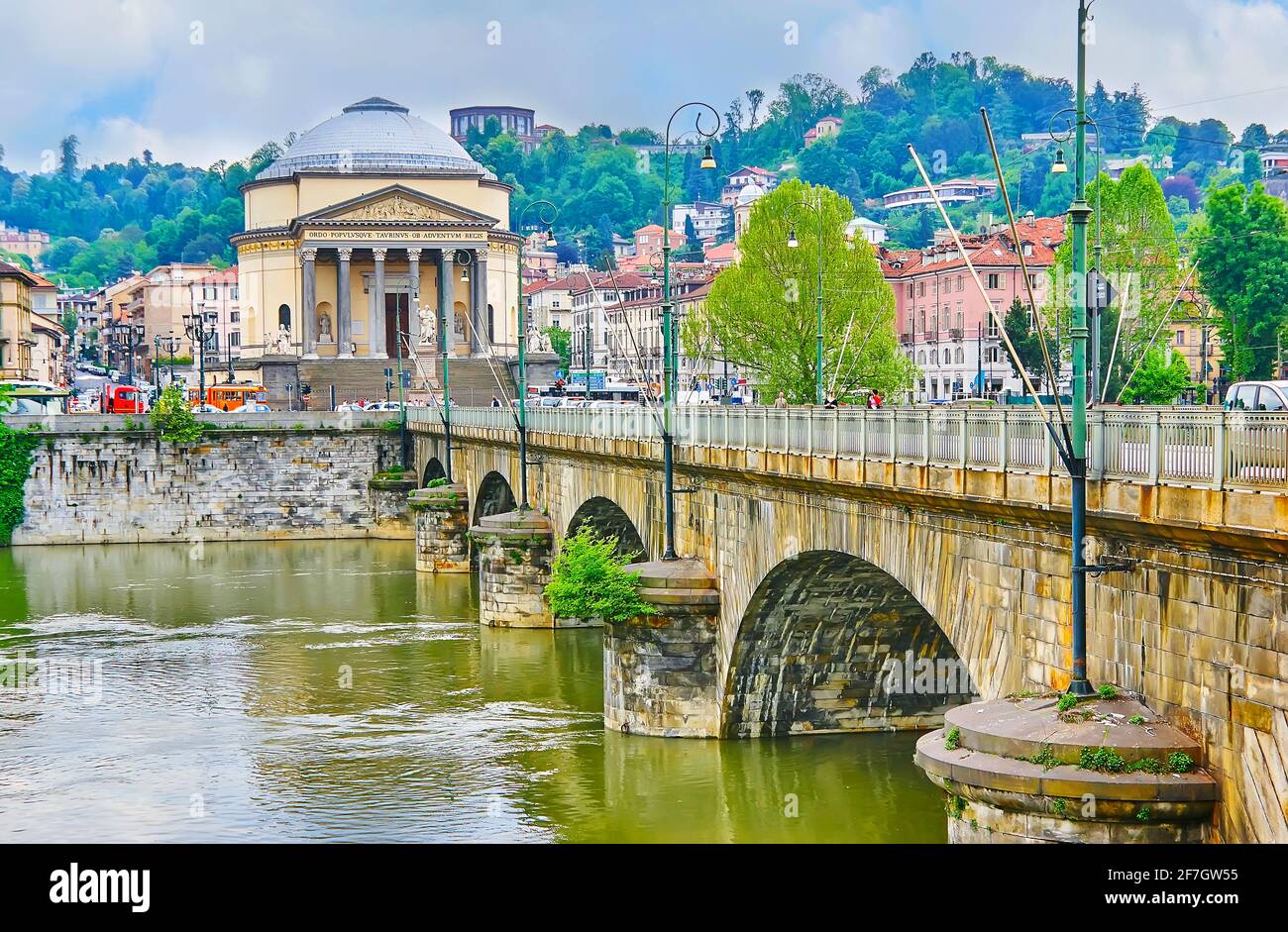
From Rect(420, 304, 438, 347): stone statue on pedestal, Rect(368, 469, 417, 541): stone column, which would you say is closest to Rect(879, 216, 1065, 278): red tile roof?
Rect(368, 469, 417, 541): stone column

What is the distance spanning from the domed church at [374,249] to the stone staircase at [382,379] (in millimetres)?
536

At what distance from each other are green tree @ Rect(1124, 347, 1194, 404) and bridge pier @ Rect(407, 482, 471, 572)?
22754 mm

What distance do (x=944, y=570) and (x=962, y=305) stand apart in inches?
2818

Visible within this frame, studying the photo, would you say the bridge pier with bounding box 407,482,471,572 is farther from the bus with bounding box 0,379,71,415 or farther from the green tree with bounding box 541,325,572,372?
the green tree with bounding box 541,325,572,372

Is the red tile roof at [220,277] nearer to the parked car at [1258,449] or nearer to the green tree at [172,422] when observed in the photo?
the green tree at [172,422]

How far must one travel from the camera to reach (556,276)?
18775cm

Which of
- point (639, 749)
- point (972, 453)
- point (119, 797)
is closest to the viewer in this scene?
point (972, 453)

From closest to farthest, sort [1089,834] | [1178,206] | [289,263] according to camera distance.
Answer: [1089,834] < [289,263] < [1178,206]

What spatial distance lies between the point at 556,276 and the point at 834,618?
160 m

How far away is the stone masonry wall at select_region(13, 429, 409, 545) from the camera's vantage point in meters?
74.5

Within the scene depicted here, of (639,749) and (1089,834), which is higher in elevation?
(1089,834)

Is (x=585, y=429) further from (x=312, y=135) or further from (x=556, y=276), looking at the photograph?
(x=556, y=276)

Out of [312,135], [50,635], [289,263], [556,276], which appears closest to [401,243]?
[289,263]

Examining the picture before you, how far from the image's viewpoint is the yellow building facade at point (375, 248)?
109000 millimetres
